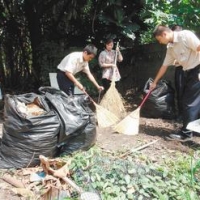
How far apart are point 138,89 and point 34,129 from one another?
5059 mm

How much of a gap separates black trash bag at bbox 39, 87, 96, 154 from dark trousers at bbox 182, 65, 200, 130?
124cm

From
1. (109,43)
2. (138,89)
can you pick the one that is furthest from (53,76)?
(138,89)

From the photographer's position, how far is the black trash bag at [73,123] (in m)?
3.64

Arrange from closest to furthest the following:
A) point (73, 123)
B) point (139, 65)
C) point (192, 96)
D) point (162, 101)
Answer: point (73, 123)
point (192, 96)
point (162, 101)
point (139, 65)

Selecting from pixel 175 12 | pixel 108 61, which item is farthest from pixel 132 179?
pixel 175 12

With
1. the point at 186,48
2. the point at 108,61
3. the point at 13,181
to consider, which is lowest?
the point at 13,181

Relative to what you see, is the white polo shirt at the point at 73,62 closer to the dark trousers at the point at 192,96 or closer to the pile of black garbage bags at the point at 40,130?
the pile of black garbage bags at the point at 40,130

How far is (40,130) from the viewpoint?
352cm

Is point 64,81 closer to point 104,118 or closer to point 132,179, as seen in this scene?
point 104,118

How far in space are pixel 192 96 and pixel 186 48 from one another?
1.91 ft

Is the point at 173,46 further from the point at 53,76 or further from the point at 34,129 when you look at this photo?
the point at 53,76

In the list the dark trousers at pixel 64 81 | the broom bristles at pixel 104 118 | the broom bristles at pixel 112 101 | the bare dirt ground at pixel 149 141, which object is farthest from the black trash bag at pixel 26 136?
the broom bristles at pixel 112 101

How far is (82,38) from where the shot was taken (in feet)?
28.3

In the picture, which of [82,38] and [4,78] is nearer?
[82,38]
